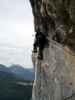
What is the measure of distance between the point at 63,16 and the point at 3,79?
11646 millimetres

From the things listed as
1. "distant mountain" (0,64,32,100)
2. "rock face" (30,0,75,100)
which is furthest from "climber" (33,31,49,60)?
"distant mountain" (0,64,32,100)

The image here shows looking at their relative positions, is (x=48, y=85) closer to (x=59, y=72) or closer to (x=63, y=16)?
(x=59, y=72)

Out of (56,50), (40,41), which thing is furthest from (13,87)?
(56,50)

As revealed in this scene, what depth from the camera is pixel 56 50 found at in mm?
5773

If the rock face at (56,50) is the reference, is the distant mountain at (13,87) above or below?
below

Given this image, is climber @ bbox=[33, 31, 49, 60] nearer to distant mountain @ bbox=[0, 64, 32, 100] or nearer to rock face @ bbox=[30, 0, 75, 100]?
rock face @ bbox=[30, 0, 75, 100]

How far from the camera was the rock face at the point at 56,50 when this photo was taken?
4.86 metres

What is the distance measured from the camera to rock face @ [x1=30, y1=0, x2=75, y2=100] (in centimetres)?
486

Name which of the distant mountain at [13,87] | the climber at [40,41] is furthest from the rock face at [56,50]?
the distant mountain at [13,87]

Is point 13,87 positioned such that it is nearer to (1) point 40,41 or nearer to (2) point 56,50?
(1) point 40,41

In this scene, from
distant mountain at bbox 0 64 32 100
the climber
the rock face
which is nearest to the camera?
the rock face

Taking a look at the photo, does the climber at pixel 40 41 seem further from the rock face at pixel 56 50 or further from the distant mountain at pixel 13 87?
the distant mountain at pixel 13 87

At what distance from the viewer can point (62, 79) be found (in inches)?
215

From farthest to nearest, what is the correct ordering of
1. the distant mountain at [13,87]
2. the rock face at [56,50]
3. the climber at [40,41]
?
1. the distant mountain at [13,87]
2. the climber at [40,41]
3. the rock face at [56,50]
